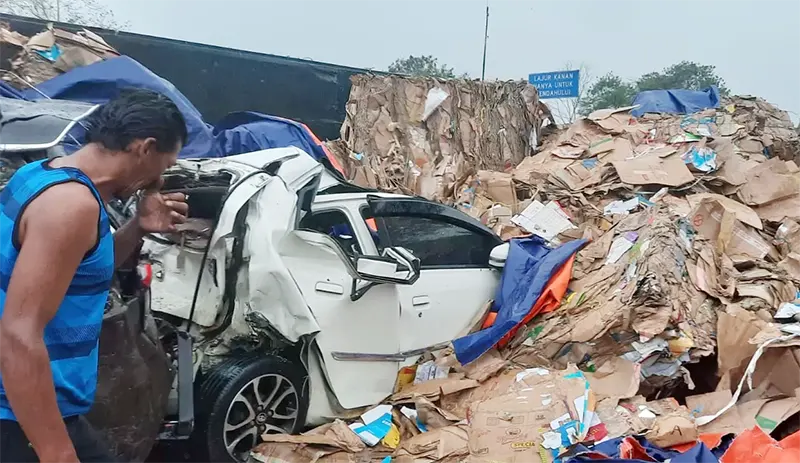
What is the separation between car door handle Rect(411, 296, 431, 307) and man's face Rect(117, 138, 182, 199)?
2.36 metres

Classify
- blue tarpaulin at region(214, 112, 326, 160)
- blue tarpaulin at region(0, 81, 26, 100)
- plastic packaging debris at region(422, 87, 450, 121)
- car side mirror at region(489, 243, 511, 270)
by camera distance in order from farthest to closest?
plastic packaging debris at region(422, 87, 450, 121) < blue tarpaulin at region(214, 112, 326, 160) < blue tarpaulin at region(0, 81, 26, 100) < car side mirror at region(489, 243, 511, 270)

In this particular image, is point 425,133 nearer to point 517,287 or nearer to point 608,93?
point 517,287

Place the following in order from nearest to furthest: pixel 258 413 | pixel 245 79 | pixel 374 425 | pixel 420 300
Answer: pixel 258 413
pixel 374 425
pixel 420 300
pixel 245 79

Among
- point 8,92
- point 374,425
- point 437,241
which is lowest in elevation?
point 374,425

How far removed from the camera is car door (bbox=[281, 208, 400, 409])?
11.8 feet

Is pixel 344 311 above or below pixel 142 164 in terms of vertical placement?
below

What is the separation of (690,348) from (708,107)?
20.9 ft

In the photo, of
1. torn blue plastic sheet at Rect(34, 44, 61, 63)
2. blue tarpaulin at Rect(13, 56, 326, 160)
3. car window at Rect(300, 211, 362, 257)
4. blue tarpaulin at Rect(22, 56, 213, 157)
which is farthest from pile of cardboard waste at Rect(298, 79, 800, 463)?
torn blue plastic sheet at Rect(34, 44, 61, 63)

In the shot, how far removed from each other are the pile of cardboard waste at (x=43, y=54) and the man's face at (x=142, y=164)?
4615 mm

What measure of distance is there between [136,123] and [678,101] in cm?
Result: 915

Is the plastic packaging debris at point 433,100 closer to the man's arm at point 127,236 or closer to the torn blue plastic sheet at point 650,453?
the torn blue plastic sheet at point 650,453

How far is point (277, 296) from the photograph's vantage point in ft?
11.5

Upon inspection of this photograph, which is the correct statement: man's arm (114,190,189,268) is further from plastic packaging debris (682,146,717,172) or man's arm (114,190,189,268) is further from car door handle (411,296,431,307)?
plastic packaging debris (682,146,717,172)

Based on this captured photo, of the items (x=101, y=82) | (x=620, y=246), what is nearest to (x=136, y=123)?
(x=620, y=246)
